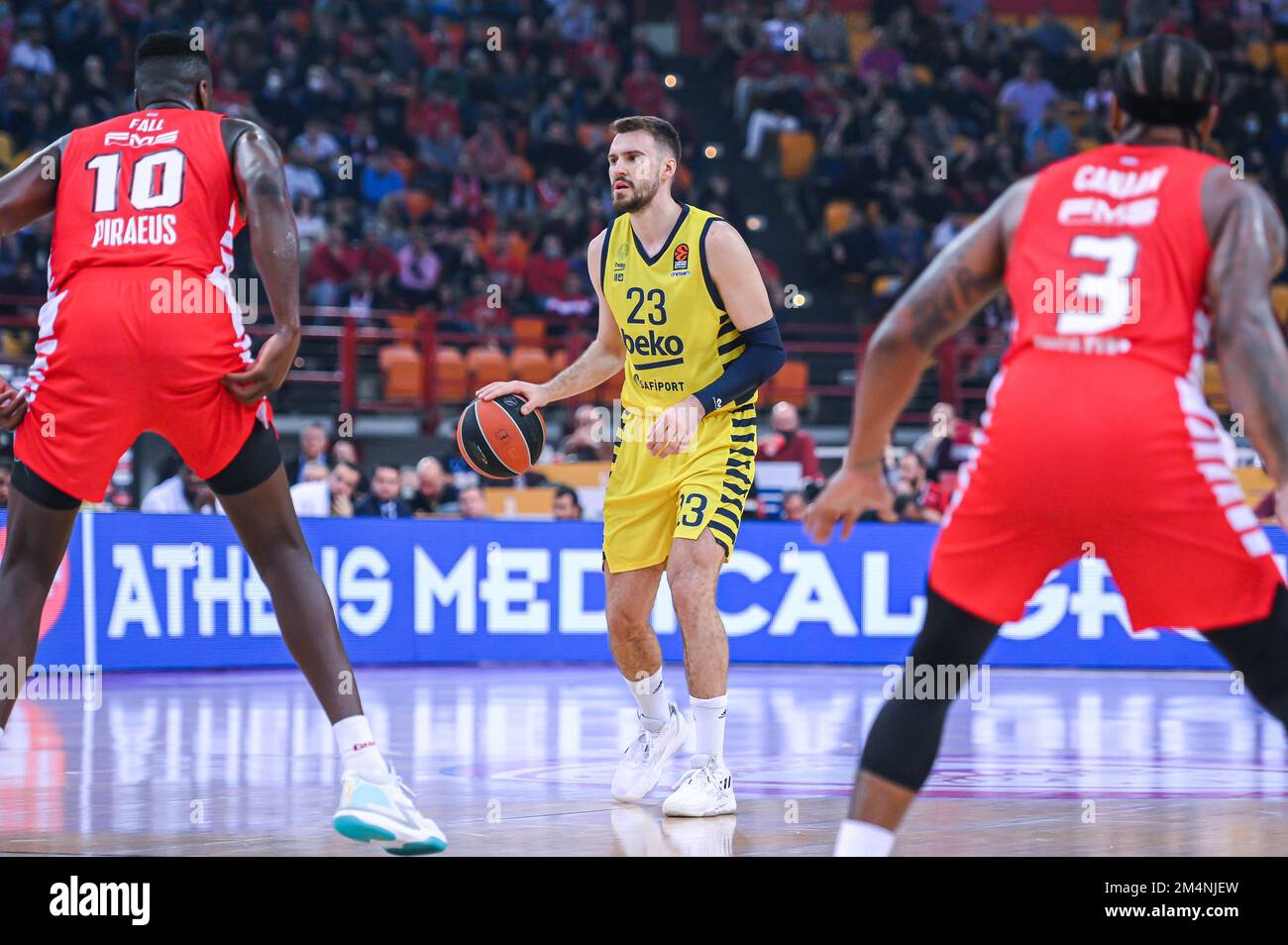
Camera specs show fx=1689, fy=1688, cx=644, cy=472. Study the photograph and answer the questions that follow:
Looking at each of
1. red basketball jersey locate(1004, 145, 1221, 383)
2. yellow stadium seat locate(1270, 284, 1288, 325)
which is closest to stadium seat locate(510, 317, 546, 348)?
Result: yellow stadium seat locate(1270, 284, 1288, 325)

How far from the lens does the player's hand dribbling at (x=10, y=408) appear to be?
4930 millimetres

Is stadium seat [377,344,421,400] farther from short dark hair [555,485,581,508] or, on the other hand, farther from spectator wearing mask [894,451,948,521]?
spectator wearing mask [894,451,948,521]

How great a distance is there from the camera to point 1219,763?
25.6ft

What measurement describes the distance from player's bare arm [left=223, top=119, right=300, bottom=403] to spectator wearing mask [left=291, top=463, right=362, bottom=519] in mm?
9046

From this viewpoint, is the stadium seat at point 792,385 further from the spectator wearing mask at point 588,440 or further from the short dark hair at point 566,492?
the short dark hair at point 566,492

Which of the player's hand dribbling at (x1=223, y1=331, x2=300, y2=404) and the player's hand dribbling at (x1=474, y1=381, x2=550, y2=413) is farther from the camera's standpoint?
the player's hand dribbling at (x1=474, y1=381, x2=550, y2=413)

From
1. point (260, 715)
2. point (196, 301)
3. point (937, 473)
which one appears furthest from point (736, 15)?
point (196, 301)

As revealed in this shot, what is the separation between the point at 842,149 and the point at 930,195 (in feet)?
4.91

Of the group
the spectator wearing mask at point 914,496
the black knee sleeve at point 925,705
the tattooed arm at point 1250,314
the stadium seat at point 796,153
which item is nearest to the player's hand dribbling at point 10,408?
the black knee sleeve at point 925,705

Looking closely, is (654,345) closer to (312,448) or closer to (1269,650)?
(1269,650)

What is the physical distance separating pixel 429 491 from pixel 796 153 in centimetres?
1032

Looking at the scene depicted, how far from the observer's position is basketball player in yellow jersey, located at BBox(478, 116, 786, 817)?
20.9 feet

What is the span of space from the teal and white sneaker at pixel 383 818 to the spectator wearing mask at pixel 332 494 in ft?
30.2
